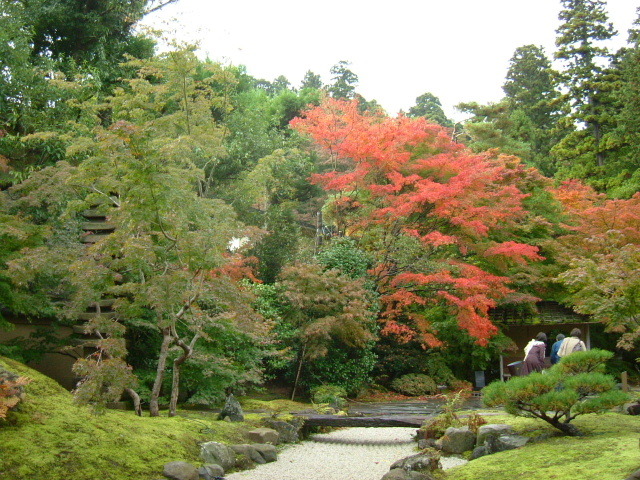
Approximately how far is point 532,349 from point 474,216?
5.58 m

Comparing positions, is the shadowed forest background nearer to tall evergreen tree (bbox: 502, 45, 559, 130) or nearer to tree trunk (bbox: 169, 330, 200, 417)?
tree trunk (bbox: 169, 330, 200, 417)

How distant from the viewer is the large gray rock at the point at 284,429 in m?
10.1

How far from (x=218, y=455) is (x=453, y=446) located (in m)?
3.58

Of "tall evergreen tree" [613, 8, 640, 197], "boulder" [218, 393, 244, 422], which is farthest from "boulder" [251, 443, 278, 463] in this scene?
"tall evergreen tree" [613, 8, 640, 197]

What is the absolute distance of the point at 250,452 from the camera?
27.3ft

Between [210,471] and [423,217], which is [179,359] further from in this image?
[423,217]

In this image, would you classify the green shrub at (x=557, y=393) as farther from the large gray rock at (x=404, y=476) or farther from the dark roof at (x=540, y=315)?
the dark roof at (x=540, y=315)

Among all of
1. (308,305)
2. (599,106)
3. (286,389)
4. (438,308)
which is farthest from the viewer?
(599,106)

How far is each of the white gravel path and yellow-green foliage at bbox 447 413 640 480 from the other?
1197 mm

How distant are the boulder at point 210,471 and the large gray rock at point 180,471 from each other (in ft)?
0.55

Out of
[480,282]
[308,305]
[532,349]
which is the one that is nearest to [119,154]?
→ [308,305]

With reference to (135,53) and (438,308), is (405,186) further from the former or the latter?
(135,53)

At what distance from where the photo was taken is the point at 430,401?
1395 cm

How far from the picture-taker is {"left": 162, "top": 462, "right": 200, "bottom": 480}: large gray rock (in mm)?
6414
